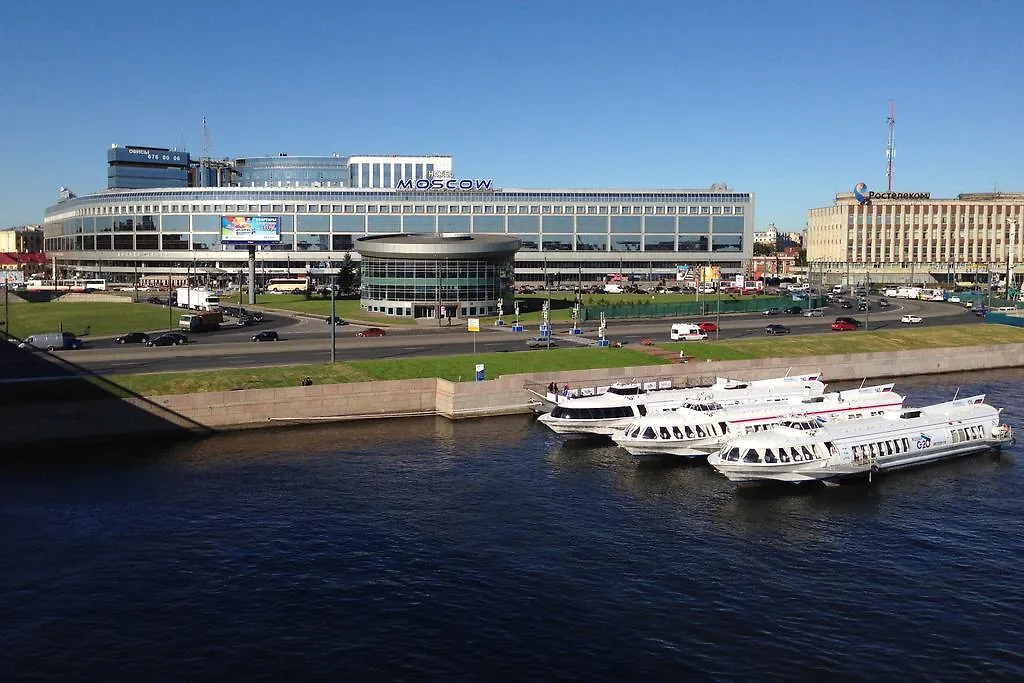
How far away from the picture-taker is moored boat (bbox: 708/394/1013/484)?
54.6 metres

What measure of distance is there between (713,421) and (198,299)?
98.5 m

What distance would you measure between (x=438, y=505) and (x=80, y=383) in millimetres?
35463

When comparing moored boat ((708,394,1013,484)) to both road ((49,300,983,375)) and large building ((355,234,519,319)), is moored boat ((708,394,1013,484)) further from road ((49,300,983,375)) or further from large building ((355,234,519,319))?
large building ((355,234,519,319))

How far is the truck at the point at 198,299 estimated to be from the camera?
139m

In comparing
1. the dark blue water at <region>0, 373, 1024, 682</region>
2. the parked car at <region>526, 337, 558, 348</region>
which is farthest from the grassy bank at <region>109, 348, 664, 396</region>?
the dark blue water at <region>0, 373, 1024, 682</region>

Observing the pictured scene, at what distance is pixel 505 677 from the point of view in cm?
3195

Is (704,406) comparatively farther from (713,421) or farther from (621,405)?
(621,405)

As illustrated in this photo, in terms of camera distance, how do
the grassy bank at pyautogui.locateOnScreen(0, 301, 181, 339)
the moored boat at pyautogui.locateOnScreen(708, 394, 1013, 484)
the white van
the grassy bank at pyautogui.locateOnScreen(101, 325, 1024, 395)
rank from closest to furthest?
1. the moored boat at pyautogui.locateOnScreen(708, 394, 1013, 484)
2. the grassy bank at pyautogui.locateOnScreen(101, 325, 1024, 395)
3. the white van
4. the grassy bank at pyautogui.locateOnScreen(0, 301, 181, 339)

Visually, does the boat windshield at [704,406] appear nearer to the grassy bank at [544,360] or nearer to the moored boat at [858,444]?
the moored boat at [858,444]

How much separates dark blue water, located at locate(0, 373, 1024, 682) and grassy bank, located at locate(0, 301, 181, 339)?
58488mm

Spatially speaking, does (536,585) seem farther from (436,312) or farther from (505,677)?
(436,312)

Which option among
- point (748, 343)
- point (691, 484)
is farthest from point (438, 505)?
point (748, 343)

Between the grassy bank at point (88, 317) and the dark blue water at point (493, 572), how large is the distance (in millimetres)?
58488

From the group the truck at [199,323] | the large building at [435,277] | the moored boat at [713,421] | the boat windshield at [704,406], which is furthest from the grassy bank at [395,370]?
the large building at [435,277]
